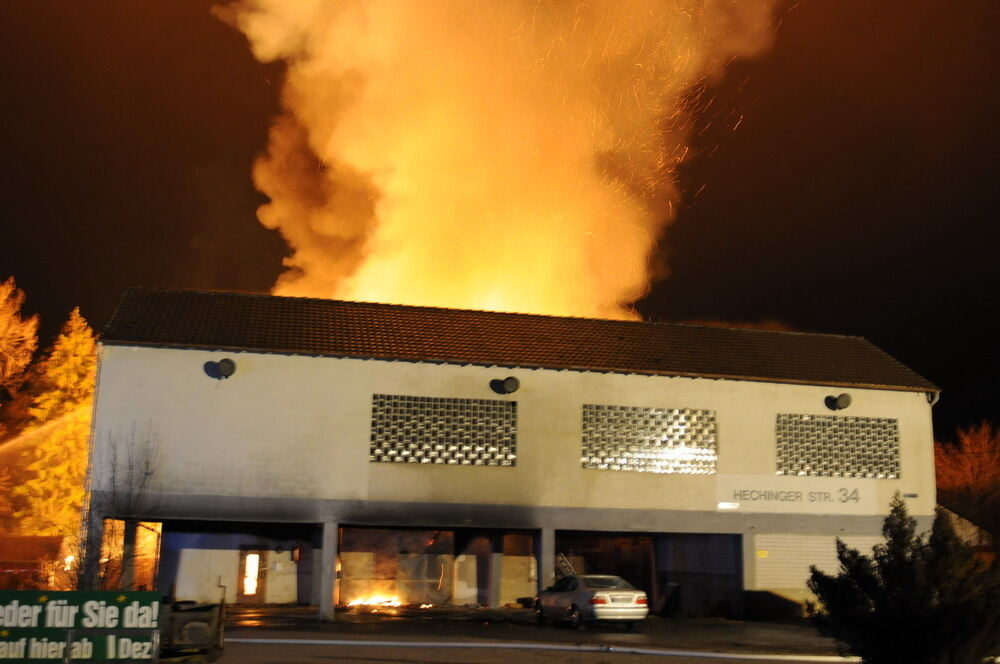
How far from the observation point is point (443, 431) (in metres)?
29.8

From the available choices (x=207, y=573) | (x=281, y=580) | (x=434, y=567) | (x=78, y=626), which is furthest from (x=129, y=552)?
(x=78, y=626)

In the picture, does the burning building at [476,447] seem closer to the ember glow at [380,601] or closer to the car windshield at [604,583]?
the ember glow at [380,601]

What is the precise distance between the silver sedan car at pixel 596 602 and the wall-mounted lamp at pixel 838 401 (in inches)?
382

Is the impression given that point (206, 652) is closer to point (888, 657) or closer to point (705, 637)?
point (888, 657)

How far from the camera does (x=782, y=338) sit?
3594 centimetres

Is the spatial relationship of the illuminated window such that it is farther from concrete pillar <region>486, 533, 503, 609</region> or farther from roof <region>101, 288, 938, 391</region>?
roof <region>101, 288, 938, 391</region>

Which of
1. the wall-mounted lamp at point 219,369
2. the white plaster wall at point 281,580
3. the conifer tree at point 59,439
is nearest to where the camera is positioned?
the wall-mounted lamp at point 219,369

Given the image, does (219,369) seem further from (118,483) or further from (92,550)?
(92,550)

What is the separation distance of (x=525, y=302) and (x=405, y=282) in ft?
15.7

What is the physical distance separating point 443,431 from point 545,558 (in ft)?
14.5

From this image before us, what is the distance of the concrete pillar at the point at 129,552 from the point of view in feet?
94.4

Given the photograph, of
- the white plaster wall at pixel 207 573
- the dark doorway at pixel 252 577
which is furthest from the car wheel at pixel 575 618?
the dark doorway at pixel 252 577

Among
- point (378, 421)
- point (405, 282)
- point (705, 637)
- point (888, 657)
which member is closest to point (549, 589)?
point (705, 637)

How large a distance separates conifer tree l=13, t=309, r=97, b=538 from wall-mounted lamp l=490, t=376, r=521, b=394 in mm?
22425
